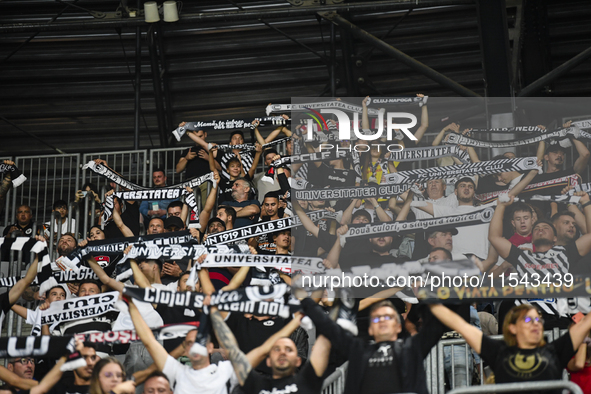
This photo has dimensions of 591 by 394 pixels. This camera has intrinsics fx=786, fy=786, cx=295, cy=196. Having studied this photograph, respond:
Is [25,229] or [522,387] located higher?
[25,229]

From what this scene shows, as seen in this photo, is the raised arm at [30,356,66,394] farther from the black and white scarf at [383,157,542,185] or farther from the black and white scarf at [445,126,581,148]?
the black and white scarf at [445,126,581,148]

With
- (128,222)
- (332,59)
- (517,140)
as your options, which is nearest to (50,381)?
(128,222)

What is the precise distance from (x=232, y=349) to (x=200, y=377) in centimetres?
37

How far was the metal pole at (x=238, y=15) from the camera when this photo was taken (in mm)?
12695

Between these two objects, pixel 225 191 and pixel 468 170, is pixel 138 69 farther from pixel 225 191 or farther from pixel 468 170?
pixel 468 170

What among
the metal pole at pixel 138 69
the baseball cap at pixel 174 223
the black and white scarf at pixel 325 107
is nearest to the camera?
the baseball cap at pixel 174 223

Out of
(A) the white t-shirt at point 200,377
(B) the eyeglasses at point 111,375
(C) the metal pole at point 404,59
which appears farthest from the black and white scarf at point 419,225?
(C) the metal pole at point 404,59

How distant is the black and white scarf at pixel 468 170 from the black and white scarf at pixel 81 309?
374cm

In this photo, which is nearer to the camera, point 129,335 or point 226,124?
point 129,335

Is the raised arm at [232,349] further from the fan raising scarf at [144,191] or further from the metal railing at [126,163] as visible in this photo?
the metal railing at [126,163]

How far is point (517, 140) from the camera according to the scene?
33.3 ft

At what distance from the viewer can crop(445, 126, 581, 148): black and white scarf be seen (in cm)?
984

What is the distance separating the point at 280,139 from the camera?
475 inches

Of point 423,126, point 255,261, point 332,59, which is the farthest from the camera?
point 332,59
